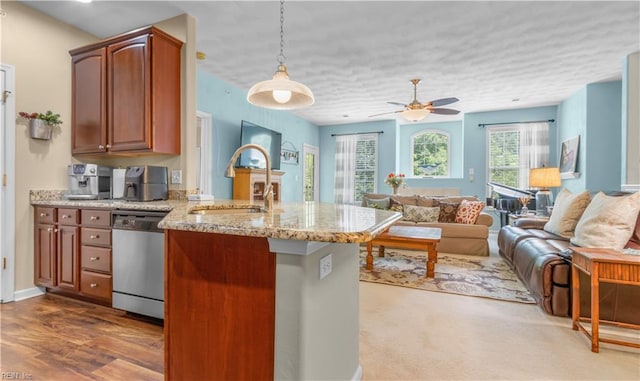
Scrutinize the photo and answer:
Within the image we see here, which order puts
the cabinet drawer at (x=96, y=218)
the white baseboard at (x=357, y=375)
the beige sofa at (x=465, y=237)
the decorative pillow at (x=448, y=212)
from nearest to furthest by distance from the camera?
the white baseboard at (x=357, y=375) < the cabinet drawer at (x=96, y=218) < the beige sofa at (x=465, y=237) < the decorative pillow at (x=448, y=212)

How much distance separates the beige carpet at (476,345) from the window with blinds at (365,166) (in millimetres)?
5265

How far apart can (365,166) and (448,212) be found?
10.5 ft

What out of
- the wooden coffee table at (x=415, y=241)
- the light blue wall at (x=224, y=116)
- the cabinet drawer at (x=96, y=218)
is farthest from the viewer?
the light blue wall at (x=224, y=116)

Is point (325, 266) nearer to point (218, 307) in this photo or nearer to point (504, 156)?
point (218, 307)

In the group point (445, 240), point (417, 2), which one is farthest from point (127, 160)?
point (445, 240)

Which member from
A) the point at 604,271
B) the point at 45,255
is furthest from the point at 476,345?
the point at 45,255

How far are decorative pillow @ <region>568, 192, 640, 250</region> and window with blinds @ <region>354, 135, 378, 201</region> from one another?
535 centimetres

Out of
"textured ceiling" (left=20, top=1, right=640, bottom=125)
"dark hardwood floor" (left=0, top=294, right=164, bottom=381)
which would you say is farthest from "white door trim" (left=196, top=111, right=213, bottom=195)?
"dark hardwood floor" (left=0, top=294, right=164, bottom=381)

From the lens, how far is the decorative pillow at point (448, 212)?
5.02 m

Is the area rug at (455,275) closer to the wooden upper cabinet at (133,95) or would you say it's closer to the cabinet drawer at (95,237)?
the cabinet drawer at (95,237)

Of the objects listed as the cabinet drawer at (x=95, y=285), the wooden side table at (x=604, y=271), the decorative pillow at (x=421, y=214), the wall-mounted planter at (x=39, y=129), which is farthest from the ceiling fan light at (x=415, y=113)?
the wall-mounted planter at (x=39, y=129)

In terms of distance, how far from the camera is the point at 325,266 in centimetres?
119

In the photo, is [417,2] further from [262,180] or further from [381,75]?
[262,180]

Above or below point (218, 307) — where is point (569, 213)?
above
